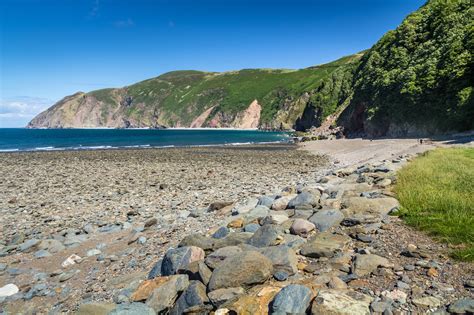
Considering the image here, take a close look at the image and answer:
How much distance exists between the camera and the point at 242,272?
6.03m

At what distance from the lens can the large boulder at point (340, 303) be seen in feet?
15.5

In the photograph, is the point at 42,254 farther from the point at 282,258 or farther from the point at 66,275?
the point at 282,258

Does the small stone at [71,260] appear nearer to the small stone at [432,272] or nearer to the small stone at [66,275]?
the small stone at [66,275]

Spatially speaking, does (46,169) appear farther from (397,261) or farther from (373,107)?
(373,107)

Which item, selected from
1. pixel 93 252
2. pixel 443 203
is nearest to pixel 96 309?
pixel 93 252

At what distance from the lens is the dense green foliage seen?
140ft

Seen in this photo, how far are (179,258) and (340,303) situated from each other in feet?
12.1

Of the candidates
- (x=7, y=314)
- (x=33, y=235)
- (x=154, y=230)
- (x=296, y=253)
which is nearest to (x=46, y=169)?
(x=33, y=235)

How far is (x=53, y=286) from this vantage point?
8711 mm

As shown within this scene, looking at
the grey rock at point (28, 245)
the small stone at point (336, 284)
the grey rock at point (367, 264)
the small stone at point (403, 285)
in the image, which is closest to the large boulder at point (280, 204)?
the grey rock at point (367, 264)

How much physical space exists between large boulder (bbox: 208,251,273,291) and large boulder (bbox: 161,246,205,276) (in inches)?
43.2

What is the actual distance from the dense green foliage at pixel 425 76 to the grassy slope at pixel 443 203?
35.6 metres

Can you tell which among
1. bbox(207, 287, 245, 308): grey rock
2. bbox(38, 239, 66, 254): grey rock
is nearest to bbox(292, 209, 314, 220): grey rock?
bbox(207, 287, 245, 308): grey rock

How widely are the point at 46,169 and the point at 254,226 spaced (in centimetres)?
3243
